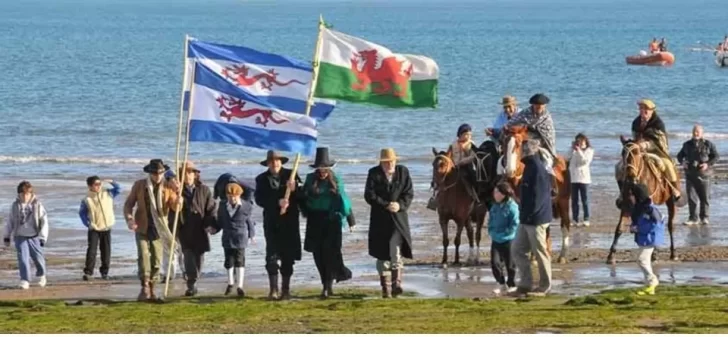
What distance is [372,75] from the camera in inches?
674

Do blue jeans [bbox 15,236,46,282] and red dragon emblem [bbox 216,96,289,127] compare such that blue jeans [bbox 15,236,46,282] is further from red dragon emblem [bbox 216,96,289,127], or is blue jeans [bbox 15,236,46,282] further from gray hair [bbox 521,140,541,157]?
gray hair [bbox 521,140,541,157]

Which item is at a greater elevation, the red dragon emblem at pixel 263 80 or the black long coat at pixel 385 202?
the red dragon emblem at pixel 263 80

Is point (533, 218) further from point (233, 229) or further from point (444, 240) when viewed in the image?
point (444, 240)

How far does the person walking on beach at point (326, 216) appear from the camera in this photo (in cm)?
1736

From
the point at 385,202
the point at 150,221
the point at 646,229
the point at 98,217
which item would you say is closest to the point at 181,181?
the point at 150,221

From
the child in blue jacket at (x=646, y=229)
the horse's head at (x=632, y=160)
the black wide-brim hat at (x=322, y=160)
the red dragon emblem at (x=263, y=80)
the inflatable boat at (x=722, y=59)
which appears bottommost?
the child in blue jacket at (x=646, y=229)

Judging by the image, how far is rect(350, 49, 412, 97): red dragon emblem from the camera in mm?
16969

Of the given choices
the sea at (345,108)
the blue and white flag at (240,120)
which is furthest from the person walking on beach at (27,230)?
the blue and white flag at (240,120)

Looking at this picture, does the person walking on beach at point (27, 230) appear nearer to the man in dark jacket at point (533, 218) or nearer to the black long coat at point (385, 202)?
the black long coat at point (385, 202)

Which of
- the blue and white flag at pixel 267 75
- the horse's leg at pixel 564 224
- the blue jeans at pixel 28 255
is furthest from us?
the horse's leg at pixel 564 224

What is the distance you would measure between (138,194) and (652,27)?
177 metres

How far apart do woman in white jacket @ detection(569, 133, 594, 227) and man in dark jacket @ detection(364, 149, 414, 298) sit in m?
8.45

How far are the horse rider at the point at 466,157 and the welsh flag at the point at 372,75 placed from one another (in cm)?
334

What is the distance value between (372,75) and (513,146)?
8.28 feet
